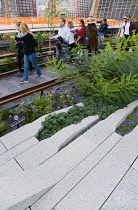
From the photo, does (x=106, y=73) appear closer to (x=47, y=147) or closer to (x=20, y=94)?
(x=47, y=147)

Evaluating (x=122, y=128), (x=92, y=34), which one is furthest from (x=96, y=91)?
(x=92, y=34)

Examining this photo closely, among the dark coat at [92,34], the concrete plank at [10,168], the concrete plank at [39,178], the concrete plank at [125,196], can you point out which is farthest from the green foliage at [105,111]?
the dark coat at [92,34]

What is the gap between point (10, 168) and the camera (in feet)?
7.39

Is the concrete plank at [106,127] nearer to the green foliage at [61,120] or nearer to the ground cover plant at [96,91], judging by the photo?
the ground cover plant at [96,91]

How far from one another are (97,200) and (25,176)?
0.92 m

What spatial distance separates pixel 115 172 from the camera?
218cm

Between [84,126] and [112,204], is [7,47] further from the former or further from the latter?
[112,204]

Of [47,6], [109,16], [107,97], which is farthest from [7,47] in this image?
[109,16]

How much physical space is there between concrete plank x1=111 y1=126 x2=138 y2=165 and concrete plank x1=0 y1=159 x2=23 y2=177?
1.44 meters

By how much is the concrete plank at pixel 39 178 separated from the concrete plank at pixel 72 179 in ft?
0.18

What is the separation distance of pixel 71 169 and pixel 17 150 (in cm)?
95

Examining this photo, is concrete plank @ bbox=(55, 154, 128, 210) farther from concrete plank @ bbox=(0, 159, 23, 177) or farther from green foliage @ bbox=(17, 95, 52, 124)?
green foliage @ bbox=(17, 95, 52, 124)

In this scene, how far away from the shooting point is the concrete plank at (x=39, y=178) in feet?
5.56

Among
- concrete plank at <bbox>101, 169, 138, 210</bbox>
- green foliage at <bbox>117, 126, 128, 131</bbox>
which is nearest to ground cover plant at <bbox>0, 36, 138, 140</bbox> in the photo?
green foliage at <bbox>117, 126, 128, 131</bbox>
